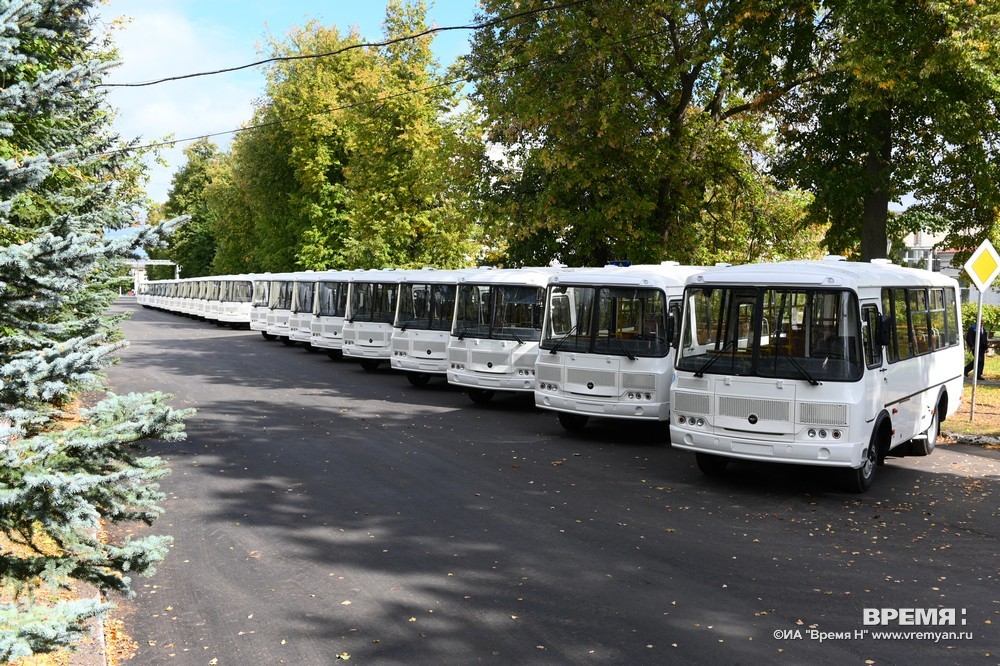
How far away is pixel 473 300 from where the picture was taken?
18766mm

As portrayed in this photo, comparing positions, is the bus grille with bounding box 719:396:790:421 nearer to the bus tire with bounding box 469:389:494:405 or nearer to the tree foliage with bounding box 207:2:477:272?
the bus tire with bounding box 469:389:494:405

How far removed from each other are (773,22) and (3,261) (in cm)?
2048

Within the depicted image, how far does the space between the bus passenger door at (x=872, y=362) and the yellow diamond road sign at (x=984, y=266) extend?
6361mm

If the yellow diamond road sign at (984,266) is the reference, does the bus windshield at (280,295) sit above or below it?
below

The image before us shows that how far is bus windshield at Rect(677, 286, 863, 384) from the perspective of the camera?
10359 mm

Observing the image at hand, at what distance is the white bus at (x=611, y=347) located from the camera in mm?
14039

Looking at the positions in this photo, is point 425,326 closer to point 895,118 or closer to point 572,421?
point 572,421

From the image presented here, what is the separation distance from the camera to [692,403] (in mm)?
11133

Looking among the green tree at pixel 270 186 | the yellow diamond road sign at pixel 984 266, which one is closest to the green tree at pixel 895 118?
the yellow diamond road sign at pixel 984 266

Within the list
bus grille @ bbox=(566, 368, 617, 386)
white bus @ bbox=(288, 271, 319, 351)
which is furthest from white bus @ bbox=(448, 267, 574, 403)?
white bus @ bbox=(288, 271, 319, 351)

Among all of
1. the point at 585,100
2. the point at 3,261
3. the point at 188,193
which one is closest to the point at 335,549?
the point at 3,261

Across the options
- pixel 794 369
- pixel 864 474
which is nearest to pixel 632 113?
pixel 794 369

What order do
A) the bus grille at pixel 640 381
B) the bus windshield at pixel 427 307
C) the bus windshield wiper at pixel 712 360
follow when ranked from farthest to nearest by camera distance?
the bus windshield at pixel 427 307
the bus grille at pixel 640 381
the bus windshield wiper at pixel 712 360

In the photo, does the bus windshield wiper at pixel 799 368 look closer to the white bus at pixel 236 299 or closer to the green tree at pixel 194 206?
the white bus at pixel 236 299
